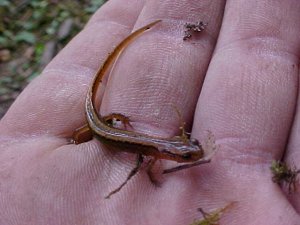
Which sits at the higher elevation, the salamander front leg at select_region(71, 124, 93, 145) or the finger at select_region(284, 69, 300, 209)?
the finger at select_region(284, 69, 300, 209)

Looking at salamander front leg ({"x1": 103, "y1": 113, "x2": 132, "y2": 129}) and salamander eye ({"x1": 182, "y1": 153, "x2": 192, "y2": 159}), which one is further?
salamander front leg ({"x1": 103, "y1": 113, "x2": 132, "y2": 129})

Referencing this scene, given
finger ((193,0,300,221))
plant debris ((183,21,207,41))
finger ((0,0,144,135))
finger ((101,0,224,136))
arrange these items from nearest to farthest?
finger ((193,0,300,221)) < finger ((101,0,224,136)) < finger ((0,0,144,135)) < plant debris ((183,21,207,41))

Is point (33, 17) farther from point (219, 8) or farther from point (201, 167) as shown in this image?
point (201, 167)

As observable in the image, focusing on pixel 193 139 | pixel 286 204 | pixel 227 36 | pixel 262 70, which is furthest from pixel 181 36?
pixel 286 204

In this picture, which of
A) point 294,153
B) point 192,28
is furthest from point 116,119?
point 294,153

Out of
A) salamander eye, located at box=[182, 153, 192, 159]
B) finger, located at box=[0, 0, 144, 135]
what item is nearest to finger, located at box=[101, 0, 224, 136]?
finger, located at box=[0, 0, 144, 135]

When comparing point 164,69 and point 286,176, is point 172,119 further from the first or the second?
point 286,176

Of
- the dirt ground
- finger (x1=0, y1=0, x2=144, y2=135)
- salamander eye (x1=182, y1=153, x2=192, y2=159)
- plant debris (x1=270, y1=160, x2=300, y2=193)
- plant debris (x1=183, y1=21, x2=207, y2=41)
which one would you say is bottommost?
the dirt ground

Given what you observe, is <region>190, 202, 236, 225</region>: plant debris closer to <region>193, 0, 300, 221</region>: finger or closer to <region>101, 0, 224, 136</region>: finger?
<region>193, 0, 300, 221</region>: finger
